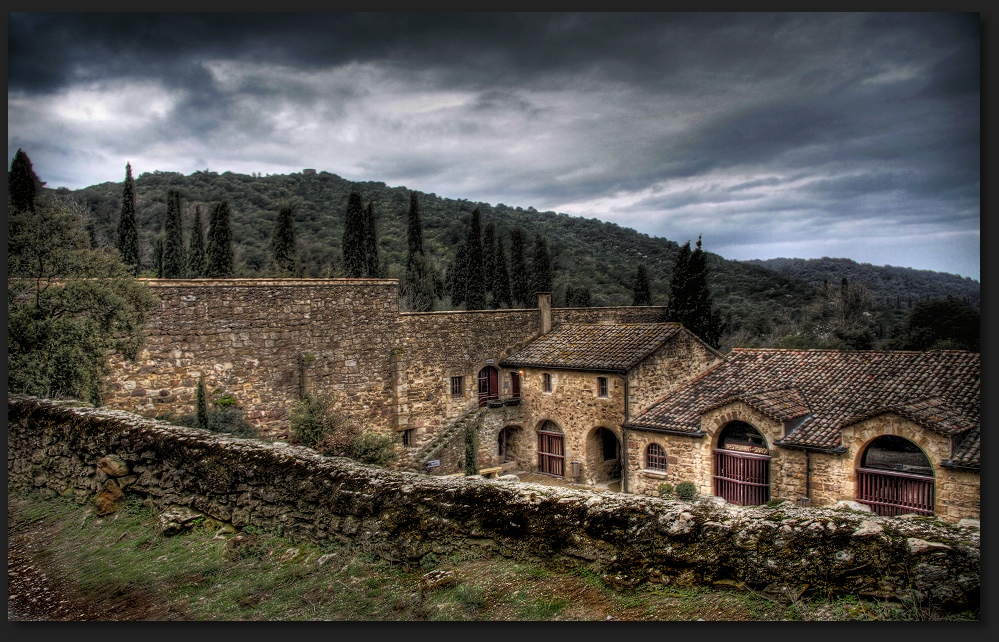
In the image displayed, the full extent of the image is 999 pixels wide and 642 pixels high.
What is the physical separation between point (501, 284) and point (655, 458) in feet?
73.6

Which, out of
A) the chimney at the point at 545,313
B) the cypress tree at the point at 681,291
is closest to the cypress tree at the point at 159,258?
the chimney at the point at 545,313

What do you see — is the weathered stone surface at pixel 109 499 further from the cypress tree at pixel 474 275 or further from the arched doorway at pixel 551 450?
the cypress tree at pixel 474 275

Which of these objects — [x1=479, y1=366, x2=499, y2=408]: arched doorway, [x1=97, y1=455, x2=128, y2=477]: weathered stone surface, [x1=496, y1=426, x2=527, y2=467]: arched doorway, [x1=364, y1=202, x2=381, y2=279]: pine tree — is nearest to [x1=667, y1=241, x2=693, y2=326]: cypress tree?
[x1=479, y1=366, x2=499, y2=408]: arched doorway

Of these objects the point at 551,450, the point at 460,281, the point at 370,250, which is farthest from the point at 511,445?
the point at 460,281

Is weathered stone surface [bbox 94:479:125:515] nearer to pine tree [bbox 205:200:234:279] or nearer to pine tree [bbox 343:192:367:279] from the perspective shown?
pine tree [bbox 205:200:234:279]

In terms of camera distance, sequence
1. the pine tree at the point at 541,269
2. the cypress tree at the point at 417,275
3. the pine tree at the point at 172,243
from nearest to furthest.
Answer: the pine tree at the point at 172,243
the cypress tree at the point at 417,275
the pine tree at the point at 541,269

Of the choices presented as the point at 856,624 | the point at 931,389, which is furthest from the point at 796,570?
the point at 931,389

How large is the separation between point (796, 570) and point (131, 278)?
12205 mm

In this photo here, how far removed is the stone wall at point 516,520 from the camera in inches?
173

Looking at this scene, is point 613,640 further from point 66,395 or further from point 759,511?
point 66,395

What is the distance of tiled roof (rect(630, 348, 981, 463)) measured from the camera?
13.9m

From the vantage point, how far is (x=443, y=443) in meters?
22.0

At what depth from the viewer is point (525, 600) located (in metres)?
5.00

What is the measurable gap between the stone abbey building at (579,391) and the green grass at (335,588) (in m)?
9.28
